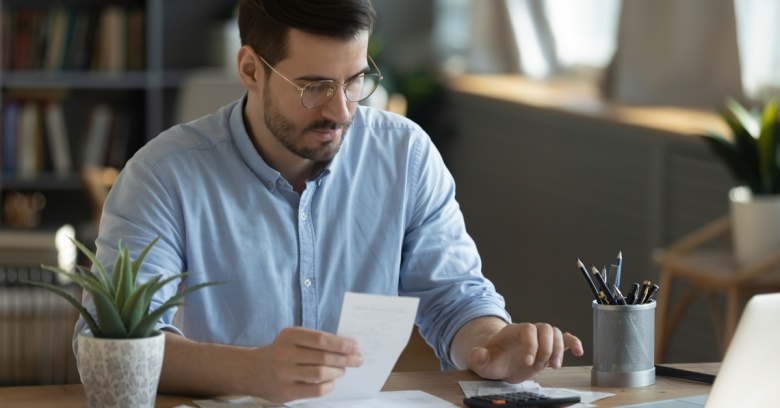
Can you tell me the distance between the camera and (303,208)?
1.99 m

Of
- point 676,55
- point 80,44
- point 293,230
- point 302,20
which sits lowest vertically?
point 293,230

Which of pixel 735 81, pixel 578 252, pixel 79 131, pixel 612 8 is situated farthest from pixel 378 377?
pixel 79 131

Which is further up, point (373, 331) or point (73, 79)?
point (73, 79)

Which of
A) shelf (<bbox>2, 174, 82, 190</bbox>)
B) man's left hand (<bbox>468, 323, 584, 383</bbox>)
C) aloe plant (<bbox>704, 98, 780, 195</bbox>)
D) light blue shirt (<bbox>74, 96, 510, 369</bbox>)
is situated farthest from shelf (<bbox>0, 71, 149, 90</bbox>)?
man's left hand (<bbox>468, 323, 584, 383</bbox>)

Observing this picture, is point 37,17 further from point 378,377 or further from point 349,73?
point 378,377

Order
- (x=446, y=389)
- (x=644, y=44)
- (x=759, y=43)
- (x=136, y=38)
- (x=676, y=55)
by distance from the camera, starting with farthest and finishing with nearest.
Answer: (x=136, y=38)
(x=644, y=44)
(x=676, y=55)
(x=759, y=43)
(x=446, y=389)

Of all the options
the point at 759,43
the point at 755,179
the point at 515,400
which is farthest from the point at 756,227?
the point at 515,400

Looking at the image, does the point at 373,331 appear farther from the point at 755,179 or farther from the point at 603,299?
the point at 755,179

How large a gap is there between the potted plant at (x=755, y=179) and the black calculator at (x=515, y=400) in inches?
69.2

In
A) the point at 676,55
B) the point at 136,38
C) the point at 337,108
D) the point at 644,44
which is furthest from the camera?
the point at 136,38

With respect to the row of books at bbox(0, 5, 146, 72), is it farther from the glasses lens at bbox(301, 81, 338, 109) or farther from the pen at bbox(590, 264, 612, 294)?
the pen at bbox(590, 264, 612, 294)

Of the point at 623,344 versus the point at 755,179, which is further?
the point at 755,179

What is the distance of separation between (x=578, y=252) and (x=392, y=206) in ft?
8.36

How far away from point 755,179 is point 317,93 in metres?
1.76
